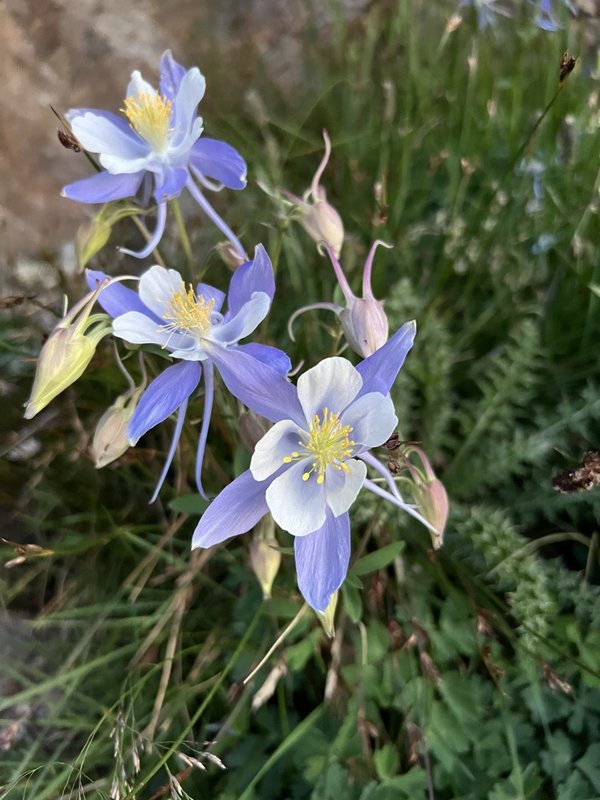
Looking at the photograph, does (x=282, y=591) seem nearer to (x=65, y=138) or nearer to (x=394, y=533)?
(x=394, y=533)

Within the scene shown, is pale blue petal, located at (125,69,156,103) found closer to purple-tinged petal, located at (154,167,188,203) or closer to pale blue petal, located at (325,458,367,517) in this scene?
purple-tinged petal, located at (154,167,188,203)

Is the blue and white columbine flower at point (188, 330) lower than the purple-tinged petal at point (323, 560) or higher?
higher

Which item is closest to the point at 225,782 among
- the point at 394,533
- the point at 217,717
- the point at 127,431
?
the point at 217,717

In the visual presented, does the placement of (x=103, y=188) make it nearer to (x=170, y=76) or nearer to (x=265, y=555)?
(x=170, y=76)

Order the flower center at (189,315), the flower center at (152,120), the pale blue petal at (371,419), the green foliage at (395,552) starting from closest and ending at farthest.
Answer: the pale blue petal at (371,419) → the flower center at (189,315) → the flower center at (152,120) → the green foliage at (395,552)

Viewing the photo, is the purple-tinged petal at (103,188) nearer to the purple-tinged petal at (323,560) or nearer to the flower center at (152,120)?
the flower center at (152,120)

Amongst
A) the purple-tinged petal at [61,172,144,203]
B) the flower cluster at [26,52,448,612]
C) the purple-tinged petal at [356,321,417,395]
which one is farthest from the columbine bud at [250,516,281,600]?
the purple-tinged petal at [61,172,144,203]

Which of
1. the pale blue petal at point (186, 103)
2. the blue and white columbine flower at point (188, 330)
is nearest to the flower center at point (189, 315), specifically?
the blue and white columbine flower at point (188, 330)
